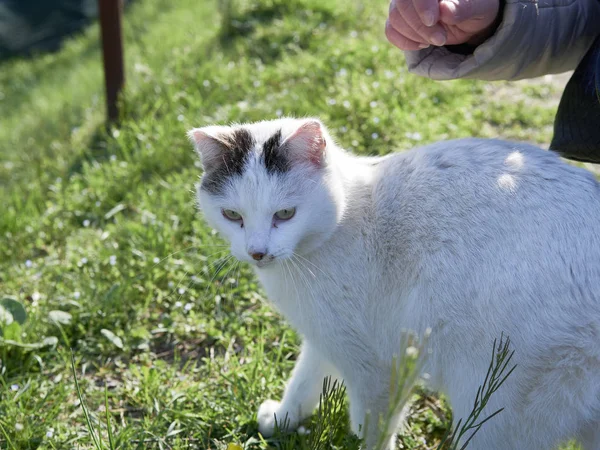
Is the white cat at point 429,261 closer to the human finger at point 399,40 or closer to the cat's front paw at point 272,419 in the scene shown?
the cat's front paw at point 272,419

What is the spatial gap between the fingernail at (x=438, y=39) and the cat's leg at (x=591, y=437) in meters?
1.35

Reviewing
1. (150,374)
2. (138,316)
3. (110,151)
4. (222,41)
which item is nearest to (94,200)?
(110,151)

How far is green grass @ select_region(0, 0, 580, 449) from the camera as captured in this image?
2.72 meters

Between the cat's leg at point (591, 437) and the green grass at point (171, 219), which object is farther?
the green grass at point (171, 219)

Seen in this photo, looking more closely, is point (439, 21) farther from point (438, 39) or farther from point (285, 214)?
point (285, 214)

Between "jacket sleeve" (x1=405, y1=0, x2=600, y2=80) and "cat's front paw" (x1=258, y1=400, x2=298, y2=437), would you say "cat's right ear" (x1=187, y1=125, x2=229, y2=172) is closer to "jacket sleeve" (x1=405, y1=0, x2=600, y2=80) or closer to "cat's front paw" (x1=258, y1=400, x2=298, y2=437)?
"jacket sleeve" (x1=405, y1=0, x2=600, y2=80)

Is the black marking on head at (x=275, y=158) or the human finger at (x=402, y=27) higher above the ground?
the human finger at (x=402, y=27)

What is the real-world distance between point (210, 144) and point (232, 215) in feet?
0.88

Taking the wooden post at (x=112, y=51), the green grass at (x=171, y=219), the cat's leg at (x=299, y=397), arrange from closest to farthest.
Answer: the cat's leg at (x=299, y=397) < the green grass at (x=171, y=219) < the wooden post at (x=112, y=51)

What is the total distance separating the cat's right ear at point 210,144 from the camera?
7.97 ft

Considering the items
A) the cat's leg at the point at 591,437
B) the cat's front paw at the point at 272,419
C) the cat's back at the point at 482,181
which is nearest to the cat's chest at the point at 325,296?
the cat's back at the point at 482,181

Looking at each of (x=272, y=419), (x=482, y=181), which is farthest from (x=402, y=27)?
(x=272, y=419)

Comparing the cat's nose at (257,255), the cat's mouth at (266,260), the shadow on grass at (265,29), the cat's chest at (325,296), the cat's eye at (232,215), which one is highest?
the cat's eye at (232,215)

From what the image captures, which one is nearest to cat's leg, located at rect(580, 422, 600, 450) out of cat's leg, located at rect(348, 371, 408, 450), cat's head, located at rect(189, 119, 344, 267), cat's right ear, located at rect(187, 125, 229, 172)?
cat's leg, located at rect(348, 371, 408, 450)
